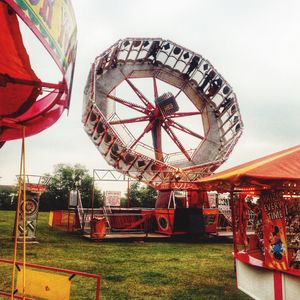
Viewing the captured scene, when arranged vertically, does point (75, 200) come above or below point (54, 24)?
below

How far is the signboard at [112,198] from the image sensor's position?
73.0 feet

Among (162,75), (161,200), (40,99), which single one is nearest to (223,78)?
(162,75)

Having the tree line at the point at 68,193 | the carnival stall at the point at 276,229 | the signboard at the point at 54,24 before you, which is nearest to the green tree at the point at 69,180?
the tree line at the point at 68,193

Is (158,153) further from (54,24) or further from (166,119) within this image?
(54,24)

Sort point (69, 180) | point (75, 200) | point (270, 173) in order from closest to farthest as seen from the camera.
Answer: point (270, 173) → point (75, 200) → point (69, 180)

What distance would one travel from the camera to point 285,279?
689cm

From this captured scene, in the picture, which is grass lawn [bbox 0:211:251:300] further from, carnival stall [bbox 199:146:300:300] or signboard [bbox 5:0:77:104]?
signboard [bbox 5:0:77:104]

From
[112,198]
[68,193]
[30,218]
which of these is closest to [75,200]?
[112,198]

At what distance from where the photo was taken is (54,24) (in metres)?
3.08

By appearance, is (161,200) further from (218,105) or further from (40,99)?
(40,99)

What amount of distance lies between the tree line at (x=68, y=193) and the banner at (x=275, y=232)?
99.7 feet

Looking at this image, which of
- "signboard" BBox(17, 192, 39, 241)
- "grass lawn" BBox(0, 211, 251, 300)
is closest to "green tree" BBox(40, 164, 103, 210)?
"signboard" BBox(17, 192, 39, 241)

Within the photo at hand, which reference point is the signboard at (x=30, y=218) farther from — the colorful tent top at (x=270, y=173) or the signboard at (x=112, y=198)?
the colorful tent top at (x=270, y=173)

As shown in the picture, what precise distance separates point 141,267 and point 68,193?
6684 cm
